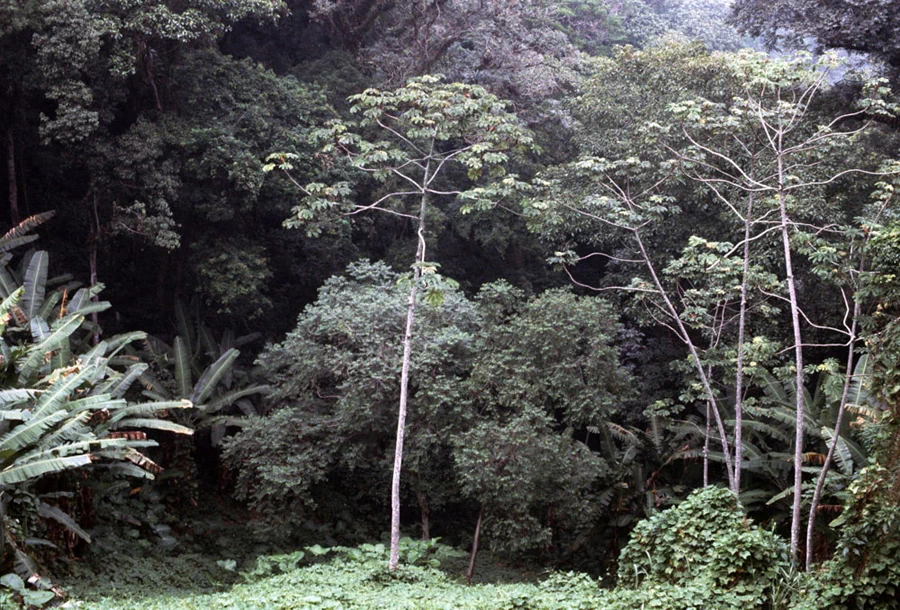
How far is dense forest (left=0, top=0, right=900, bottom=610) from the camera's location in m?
8.26

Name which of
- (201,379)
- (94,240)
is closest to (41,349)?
(201,379)

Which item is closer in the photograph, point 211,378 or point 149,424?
point 149,424

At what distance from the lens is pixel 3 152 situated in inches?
564

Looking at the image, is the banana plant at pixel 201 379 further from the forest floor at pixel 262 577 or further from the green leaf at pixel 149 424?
the green leaf at pixel 149 424

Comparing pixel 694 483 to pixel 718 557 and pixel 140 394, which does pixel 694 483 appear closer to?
pixel 718 557

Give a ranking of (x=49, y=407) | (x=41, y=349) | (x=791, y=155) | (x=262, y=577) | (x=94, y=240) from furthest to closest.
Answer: (x=94, y=240) → (x=791, y=155) → (x=262, y=577) → (x=41, y=349) → (x=49, y=407)

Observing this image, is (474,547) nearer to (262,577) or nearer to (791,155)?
(262,577)

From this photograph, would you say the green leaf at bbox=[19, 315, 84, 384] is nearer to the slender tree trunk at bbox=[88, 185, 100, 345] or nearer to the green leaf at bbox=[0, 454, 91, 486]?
the green leaf at bbox=[0, 454, 91, 486]

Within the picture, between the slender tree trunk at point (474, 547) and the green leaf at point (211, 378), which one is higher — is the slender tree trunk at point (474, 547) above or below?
below

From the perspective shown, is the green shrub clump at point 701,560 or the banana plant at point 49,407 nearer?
the green shrub clump at point 701,560

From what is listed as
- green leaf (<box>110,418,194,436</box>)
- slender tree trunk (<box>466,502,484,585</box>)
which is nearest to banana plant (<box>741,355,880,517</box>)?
slender tree trunk (<box>466,502,484,585</box>)

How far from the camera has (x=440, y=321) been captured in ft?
40.1

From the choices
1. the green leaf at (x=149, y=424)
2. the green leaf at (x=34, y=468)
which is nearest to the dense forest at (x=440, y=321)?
the green leaf at (x=34, y=468)

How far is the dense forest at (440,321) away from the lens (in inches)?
325
